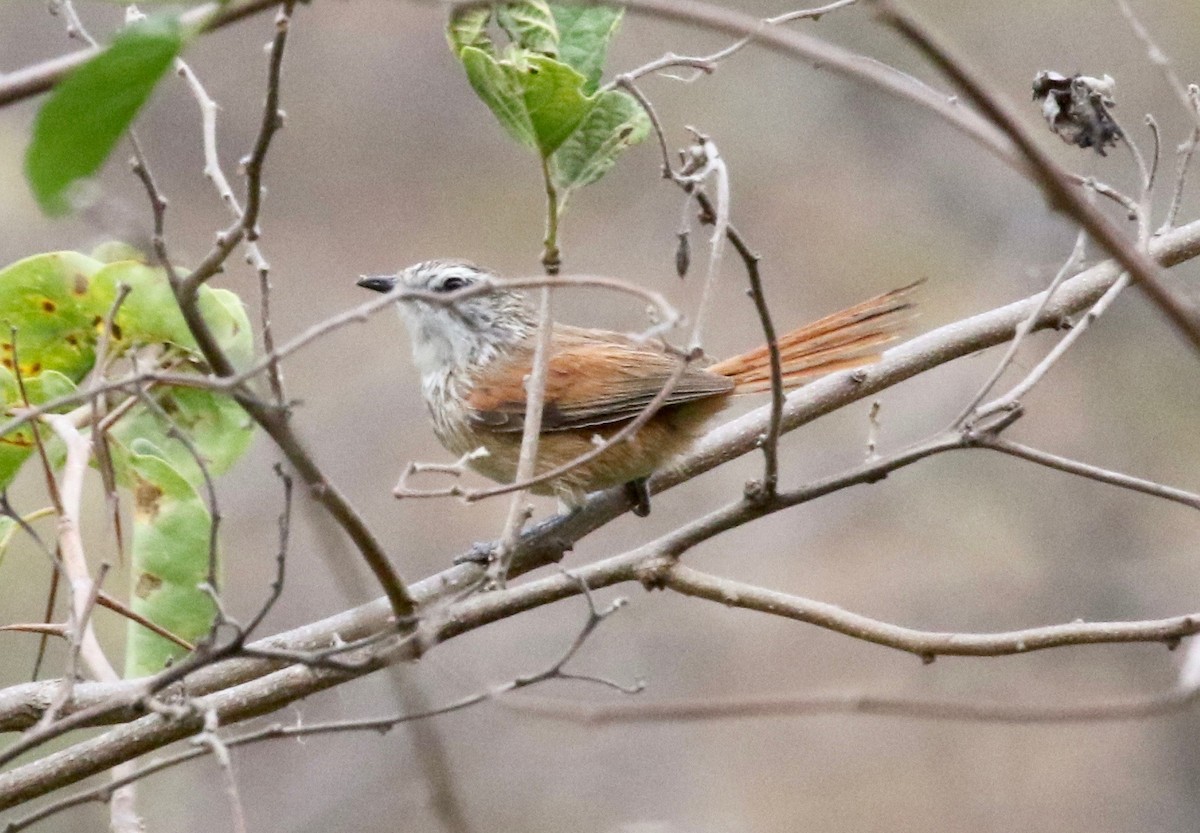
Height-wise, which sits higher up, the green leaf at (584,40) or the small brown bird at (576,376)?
the green leaf at (584,40)

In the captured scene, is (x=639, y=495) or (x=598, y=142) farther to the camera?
(x=639, y=495)

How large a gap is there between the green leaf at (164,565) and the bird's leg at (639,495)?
1.13 meters

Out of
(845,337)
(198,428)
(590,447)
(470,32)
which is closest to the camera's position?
(470,32)

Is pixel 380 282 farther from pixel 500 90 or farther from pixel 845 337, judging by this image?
pixel 500 90

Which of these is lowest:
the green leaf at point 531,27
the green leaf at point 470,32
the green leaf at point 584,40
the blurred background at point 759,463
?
the blurred background at point 759,463

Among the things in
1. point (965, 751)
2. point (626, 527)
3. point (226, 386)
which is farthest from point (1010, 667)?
point (226, 386)

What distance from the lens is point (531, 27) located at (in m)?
2.28

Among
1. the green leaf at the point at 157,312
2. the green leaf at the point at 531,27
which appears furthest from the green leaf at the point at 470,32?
the green leaf at the point at 157,312

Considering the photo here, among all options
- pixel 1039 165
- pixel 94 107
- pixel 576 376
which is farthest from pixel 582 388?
pixel 1039 165

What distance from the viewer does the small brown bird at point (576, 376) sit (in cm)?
332

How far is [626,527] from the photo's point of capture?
8.02 metres

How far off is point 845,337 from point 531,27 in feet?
4.19

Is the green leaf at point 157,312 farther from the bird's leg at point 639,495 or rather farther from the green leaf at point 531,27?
the bird's leg at point 639,495

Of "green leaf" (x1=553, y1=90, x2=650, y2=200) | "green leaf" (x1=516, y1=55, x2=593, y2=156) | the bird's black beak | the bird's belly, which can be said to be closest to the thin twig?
"green leaf" (x1=516, y1=55, x2=593, y2=156)
